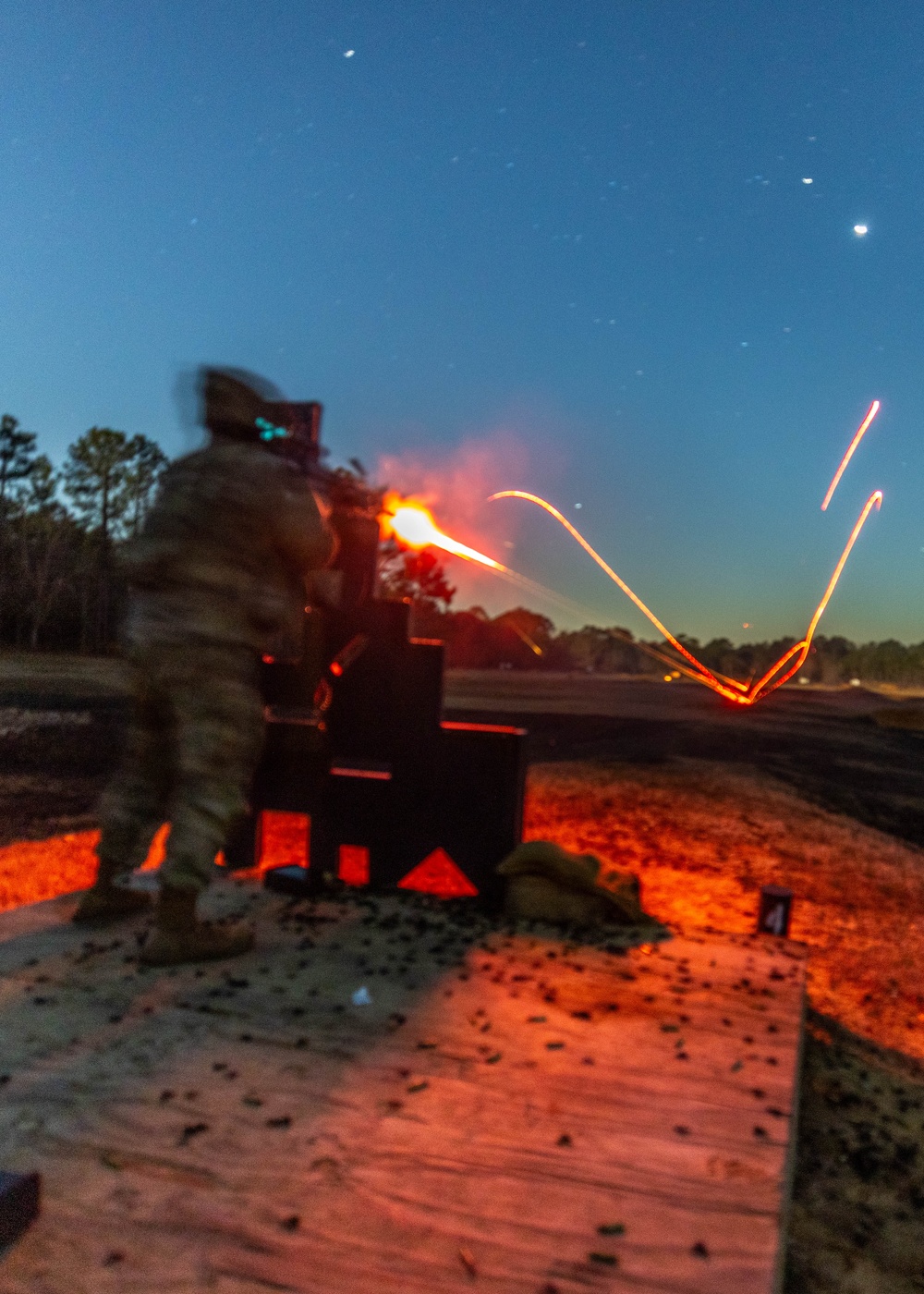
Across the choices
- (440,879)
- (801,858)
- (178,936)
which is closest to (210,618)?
(178,936)

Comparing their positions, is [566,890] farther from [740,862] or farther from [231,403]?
[740,862]

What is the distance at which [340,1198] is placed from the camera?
1931mm

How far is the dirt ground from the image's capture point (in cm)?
279

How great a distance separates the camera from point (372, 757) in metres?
4.95

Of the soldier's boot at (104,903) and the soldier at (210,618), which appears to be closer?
the soldier at (210,618)

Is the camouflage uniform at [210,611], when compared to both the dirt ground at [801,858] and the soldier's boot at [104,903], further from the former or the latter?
the dirt ground at [801,858]

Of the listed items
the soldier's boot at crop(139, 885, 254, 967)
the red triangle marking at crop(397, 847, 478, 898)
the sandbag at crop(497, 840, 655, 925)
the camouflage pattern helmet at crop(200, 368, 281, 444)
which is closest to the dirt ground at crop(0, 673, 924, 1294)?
the sandbag at crop(497, 840, 655, 925)

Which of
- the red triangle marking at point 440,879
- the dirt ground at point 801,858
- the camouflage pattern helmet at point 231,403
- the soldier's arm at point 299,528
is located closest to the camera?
the dirt ground at point 801,858

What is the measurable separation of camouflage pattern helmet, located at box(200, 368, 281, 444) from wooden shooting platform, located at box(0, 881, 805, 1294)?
91.0 inches

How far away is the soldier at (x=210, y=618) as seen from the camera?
3393 millimetres

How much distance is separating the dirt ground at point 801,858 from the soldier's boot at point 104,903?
2598 millimetres

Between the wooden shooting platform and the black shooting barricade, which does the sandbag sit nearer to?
the black shooting barricade

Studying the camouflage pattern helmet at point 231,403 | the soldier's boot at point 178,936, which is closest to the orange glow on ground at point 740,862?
the soldier's boot at point 178,936

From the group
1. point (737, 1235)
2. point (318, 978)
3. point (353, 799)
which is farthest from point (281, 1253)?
point (353, 799)
